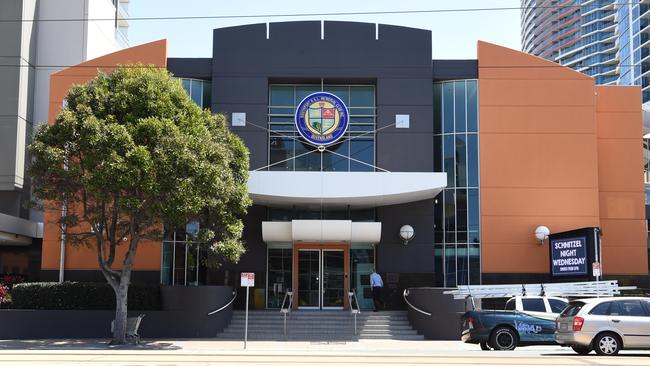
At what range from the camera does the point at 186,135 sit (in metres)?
21.6

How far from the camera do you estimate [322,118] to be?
1145 inches

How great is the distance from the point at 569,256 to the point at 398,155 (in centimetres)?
756

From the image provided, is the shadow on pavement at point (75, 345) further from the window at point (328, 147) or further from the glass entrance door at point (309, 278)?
the window at point (328, 147)

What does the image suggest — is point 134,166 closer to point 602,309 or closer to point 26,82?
point 602,309

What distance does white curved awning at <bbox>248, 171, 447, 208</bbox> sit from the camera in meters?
26.5

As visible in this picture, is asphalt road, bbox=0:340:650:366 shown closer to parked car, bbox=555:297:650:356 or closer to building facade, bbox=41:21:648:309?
parked car, bbox=555:297:650:356

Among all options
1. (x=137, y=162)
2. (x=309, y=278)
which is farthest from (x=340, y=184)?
(x=137, y=162)

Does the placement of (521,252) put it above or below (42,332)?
above

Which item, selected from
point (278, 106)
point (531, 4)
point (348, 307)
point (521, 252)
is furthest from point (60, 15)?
point (531, 4)

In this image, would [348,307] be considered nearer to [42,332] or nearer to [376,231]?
[376,231]

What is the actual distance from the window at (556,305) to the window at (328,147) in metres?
10.4

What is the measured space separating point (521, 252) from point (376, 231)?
20.0ft

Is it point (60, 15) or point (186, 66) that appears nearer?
point (186, 66)

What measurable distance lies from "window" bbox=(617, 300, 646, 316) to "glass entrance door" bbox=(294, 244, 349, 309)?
12878 millimetres
